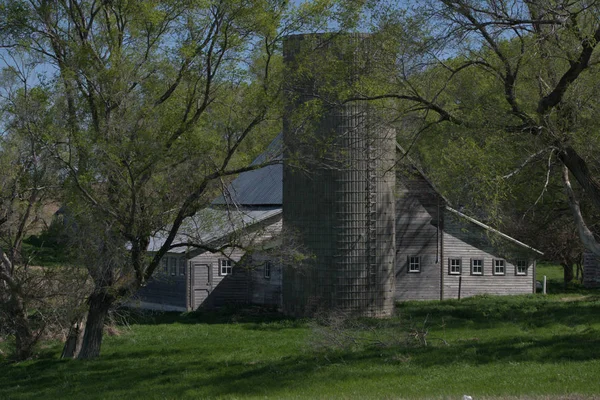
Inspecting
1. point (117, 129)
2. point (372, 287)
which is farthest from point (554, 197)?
point (117, 129)

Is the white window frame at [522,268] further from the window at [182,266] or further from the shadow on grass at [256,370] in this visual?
the shadow on grass at [256,370]

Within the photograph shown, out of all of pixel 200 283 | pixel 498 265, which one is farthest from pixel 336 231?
pixel 498 265

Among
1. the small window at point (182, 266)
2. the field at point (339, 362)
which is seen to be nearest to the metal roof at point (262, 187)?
the small window at point (182, 266)

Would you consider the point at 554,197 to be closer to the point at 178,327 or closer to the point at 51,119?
the point at 178,327

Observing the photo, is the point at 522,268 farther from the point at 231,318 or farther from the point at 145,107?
the point at 145,107

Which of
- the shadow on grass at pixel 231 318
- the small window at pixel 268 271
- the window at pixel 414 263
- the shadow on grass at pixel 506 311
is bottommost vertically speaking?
the shadow on grass at pixel 231 318

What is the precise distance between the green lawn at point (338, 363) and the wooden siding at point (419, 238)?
267 inches

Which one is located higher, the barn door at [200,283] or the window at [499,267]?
the window at [499,267]

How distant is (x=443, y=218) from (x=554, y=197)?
6898mm

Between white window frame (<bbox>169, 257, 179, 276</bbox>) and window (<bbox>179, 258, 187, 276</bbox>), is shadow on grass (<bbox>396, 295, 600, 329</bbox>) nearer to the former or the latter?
window (<bbox>179, 258, 187, 276</bbox>)

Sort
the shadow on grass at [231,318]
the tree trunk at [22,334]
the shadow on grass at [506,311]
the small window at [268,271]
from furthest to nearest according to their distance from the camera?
1. the small window at [268,271]
2. the shadow on grass at [231,318]
3. the shadow on grass at [506,311]
4. the tree trunk at [22,334]

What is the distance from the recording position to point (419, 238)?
32438 mm

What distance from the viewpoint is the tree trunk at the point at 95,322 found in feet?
58.2

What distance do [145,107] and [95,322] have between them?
5688 mm
